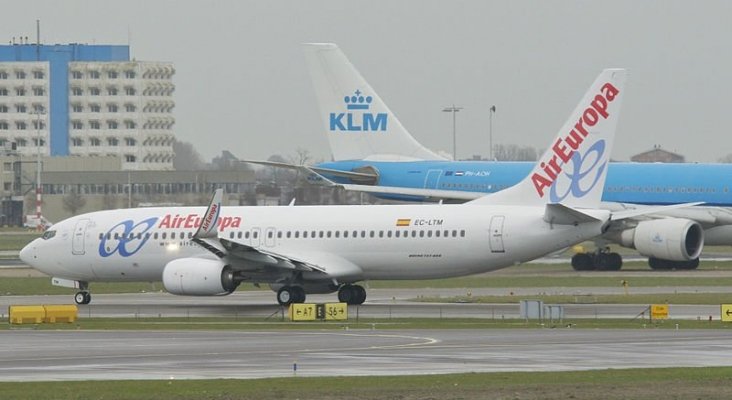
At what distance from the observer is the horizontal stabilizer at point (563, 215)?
166ft

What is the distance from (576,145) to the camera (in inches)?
2077

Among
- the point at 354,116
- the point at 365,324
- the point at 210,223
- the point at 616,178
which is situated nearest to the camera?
the point at 365,324

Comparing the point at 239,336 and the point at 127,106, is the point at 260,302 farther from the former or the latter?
the point at 127,106

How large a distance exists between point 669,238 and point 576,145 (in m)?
18.7

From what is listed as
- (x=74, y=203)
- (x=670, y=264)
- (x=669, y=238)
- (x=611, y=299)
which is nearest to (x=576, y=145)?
(x=611, y=299)

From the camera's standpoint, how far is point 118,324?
154 feet

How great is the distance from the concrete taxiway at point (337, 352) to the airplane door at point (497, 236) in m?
9.79

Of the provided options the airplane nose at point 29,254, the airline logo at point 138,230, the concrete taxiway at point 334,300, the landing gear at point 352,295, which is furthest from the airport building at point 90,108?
the landing gear at point 352,295

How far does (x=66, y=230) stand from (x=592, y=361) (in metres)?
30.3

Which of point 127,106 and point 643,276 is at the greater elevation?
point 127,106

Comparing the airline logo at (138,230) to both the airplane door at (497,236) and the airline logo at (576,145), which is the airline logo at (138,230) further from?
the airline logo at (576,145)

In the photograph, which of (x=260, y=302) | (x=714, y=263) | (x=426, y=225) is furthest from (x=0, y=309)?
(x=714, y=263)

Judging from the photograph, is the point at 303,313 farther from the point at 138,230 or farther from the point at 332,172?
the point at 332,172

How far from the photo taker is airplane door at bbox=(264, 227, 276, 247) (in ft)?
183
